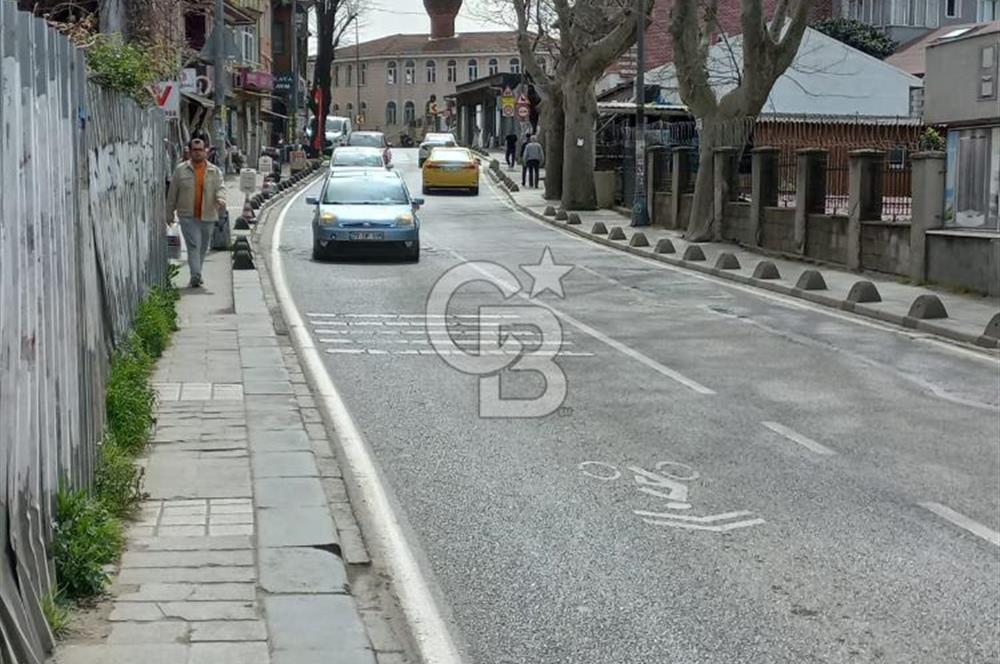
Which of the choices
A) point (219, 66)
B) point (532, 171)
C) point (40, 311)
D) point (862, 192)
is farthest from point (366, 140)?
point (40, 311)

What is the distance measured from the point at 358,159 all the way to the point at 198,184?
3024 cm

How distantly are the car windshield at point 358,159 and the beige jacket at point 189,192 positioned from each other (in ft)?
94.9

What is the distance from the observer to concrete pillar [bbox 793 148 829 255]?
84.1 feet

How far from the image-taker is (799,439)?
1056cm

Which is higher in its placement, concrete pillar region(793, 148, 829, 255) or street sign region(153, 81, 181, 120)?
street sign region(153, 81, 181, 120)

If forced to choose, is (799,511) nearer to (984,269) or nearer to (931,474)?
(931,474)

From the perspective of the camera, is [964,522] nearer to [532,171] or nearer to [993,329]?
[993,329]

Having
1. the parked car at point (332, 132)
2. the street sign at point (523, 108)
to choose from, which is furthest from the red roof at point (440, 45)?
the street sign at point (523, 108)

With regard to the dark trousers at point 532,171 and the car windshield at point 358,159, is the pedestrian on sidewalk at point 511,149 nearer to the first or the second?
the dark trousers at point 532,171

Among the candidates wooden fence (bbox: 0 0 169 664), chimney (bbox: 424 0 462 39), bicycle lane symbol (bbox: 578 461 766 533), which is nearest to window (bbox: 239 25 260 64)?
chimney (bbox: 424 0 462 39)

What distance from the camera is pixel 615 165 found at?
46.5m

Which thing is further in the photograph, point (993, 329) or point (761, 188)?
point (761, 188)

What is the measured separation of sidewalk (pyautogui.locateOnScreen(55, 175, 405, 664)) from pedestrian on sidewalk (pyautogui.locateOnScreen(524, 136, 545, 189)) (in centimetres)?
3972
